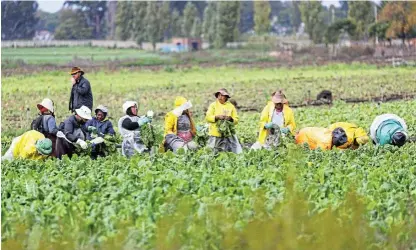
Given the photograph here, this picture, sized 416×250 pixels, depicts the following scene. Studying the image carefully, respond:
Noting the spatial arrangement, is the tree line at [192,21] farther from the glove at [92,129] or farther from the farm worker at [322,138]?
the glove at [92,129]

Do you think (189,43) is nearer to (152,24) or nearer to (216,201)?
(152,24)

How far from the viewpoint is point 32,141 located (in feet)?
48.3

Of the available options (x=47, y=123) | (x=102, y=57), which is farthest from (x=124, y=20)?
(x=47, y=123)

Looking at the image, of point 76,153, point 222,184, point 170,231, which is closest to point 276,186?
point 222,184

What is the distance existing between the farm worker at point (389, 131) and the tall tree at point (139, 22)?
68.8m

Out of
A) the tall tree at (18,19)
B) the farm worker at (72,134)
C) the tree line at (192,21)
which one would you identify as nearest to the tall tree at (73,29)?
the tree line at (192,21)

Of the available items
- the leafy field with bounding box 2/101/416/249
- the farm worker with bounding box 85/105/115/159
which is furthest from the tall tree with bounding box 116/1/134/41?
the leafy field with bounding box 2/101/416/249

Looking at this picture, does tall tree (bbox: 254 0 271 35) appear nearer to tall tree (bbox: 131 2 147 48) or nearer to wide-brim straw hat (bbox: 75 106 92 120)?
tall tree (bbox: 131 2 147 48)

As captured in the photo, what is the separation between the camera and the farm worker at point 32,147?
14492mm

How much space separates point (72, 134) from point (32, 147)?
2.19 feet

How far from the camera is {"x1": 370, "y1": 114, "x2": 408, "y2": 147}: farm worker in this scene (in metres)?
15.3

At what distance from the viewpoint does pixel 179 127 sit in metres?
15.9

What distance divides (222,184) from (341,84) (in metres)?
26.3

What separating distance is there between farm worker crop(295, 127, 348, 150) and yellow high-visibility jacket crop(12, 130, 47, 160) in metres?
3.88
